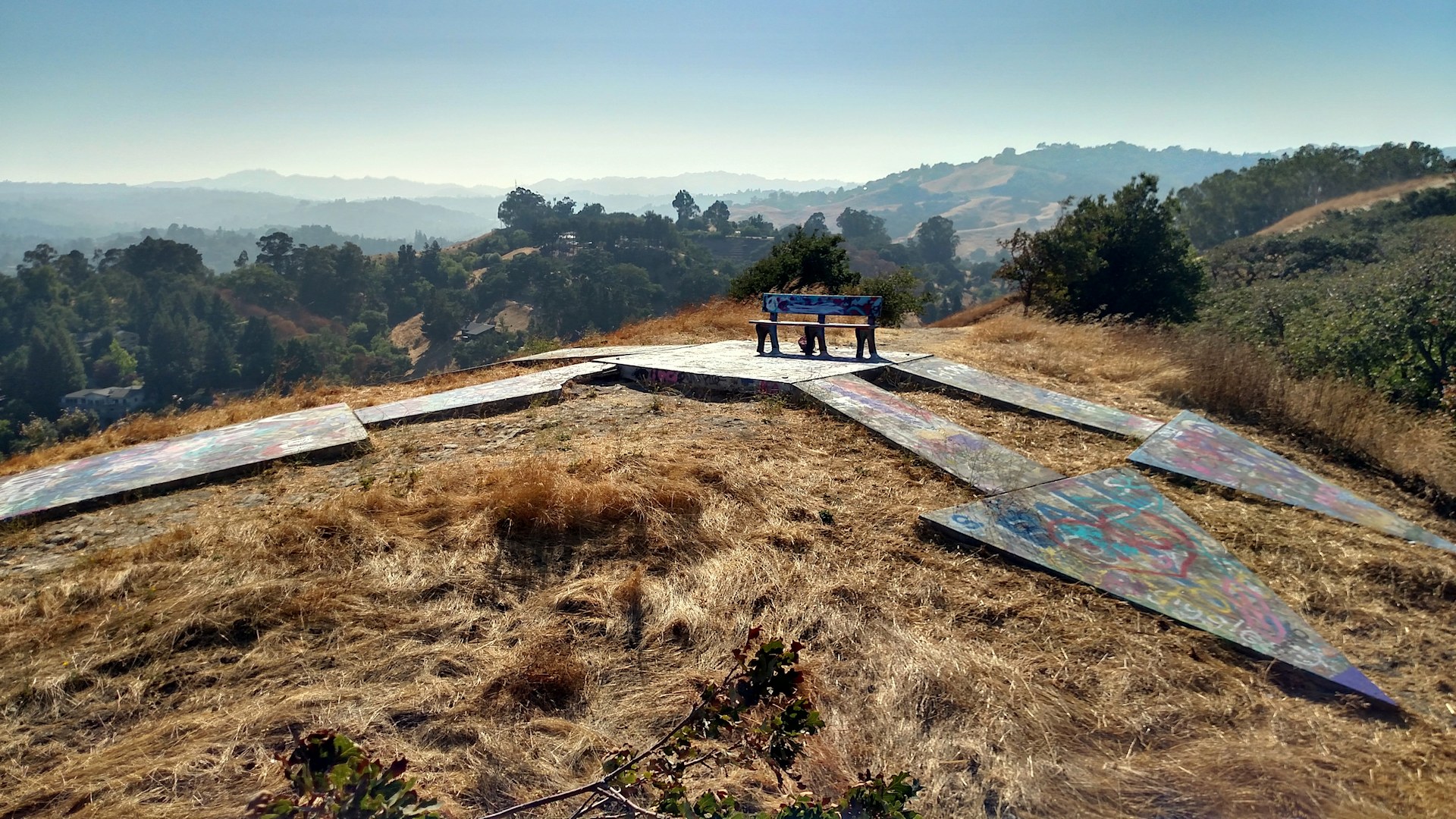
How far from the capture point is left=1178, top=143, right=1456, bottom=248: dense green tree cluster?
51562 mm

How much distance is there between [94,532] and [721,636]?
3667 mm

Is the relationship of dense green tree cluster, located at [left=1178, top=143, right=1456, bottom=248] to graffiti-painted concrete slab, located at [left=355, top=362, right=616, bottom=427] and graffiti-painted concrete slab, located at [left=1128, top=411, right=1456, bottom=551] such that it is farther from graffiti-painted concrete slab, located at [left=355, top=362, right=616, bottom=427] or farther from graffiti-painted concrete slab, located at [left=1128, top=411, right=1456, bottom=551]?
graffiti-painted concrete slab, located at [left=355, top=362, right=616, bottom=427]

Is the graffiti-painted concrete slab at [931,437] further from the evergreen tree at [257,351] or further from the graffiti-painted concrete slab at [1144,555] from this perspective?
the evergreen tree at [257,351]

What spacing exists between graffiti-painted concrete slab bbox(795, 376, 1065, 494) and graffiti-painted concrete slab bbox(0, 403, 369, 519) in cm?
384

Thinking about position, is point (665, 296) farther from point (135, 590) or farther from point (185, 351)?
point (135, 590)

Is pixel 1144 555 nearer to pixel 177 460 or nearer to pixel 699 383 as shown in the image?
pixel 699 383

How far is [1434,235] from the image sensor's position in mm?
24922

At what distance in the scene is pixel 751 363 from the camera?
777cm

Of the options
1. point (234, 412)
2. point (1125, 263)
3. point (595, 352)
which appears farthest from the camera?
point (1125, 263)

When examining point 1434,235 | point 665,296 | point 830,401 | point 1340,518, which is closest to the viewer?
point 1340,518

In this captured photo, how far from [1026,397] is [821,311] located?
2392 mm

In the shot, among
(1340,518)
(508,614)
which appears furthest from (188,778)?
(1340,518)

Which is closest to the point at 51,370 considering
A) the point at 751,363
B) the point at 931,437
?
the point at 751,363

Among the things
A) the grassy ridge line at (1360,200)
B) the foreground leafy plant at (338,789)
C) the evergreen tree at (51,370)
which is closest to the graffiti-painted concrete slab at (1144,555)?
the foreground leafy plant at (338,789)
